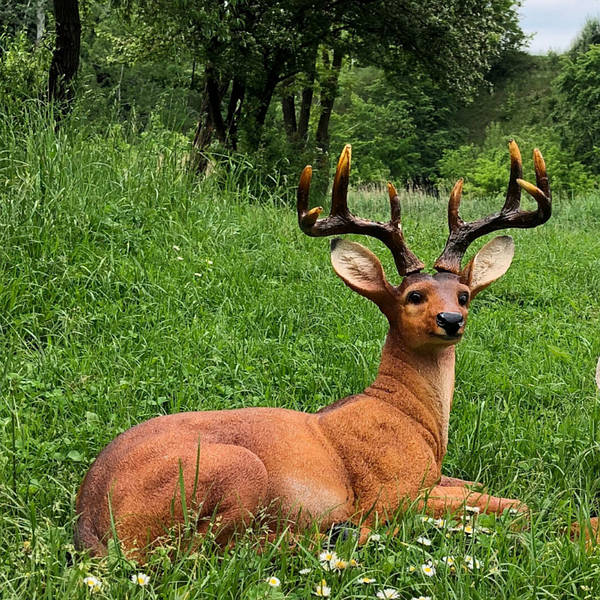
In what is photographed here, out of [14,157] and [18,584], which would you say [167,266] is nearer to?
[14,157]

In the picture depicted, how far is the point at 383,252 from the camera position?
7770 millimetres

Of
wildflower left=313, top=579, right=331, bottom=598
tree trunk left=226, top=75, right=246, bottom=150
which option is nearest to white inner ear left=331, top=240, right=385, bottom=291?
wildflower left=313, top=579, right=331, bottom=598

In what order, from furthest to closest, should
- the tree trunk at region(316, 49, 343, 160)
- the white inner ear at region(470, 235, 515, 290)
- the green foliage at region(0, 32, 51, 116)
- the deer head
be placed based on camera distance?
the tree trunk at region(316, 49, 343, 160), the green foliage at region(0, 32, 51, 116), the white inner ear at region(470, 235, 515, 290), the deer head

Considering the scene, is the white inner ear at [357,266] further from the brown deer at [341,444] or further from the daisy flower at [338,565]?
the daisy flower at [338,565]

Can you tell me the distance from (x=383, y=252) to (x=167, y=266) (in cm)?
294

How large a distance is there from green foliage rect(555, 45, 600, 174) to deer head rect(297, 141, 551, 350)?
79.5 feet

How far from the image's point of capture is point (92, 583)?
6.73ft

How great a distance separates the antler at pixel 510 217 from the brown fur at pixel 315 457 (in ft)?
0.35

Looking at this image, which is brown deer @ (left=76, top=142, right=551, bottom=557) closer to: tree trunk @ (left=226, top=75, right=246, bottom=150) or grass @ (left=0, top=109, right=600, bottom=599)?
grass @ (left=0, top=109, right=600, bottom=599)

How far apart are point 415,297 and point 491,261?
1.36 ft

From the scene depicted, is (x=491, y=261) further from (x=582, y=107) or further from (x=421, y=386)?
(x=582, y=107)

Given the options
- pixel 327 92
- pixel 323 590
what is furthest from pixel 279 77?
pixel 323 590

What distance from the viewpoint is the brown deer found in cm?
229

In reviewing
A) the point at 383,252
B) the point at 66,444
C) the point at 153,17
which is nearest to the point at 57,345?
the point at 66,444
